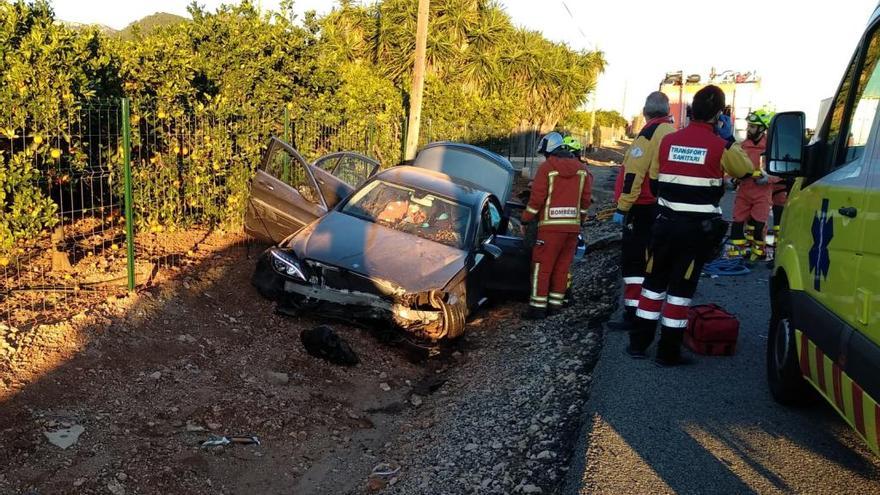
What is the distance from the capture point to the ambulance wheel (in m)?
4.22

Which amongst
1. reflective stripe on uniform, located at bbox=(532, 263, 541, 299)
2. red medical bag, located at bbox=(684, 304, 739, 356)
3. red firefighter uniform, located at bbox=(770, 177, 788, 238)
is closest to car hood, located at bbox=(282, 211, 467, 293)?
reflective stripe on uniform, located at bbox=(532, 263, 541, 299)

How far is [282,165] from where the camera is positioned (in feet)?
27.6

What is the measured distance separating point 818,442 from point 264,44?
9.11 m

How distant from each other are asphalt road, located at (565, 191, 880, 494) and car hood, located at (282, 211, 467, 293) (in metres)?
1.72

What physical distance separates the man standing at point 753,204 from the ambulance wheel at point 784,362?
4.67 metres

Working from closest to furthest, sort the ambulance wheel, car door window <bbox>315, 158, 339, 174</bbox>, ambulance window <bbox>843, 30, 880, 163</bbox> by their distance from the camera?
ambulance window <bbox>843, 30, 880, 163</bbox>
the ambulance wheel
car door window <bbox>315, 158, 339, 174</bbox>

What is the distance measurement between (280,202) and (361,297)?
2.33m

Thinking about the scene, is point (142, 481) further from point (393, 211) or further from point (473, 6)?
point (473, 6)

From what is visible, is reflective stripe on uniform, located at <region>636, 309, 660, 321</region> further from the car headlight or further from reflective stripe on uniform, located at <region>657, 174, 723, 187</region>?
the car headlight

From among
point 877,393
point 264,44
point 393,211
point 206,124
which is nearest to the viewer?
point 877,393

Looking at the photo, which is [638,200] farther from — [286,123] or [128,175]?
[286,123]

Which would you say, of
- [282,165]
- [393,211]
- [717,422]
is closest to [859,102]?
[717,422]

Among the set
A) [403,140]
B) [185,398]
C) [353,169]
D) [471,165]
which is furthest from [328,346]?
[403,140]

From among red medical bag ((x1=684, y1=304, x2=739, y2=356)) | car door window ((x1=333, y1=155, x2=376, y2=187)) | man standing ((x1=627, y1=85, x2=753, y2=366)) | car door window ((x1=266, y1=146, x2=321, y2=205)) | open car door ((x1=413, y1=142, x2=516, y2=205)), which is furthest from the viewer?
open car door ((x1=413, y1=142, x2=516, y2=205))
